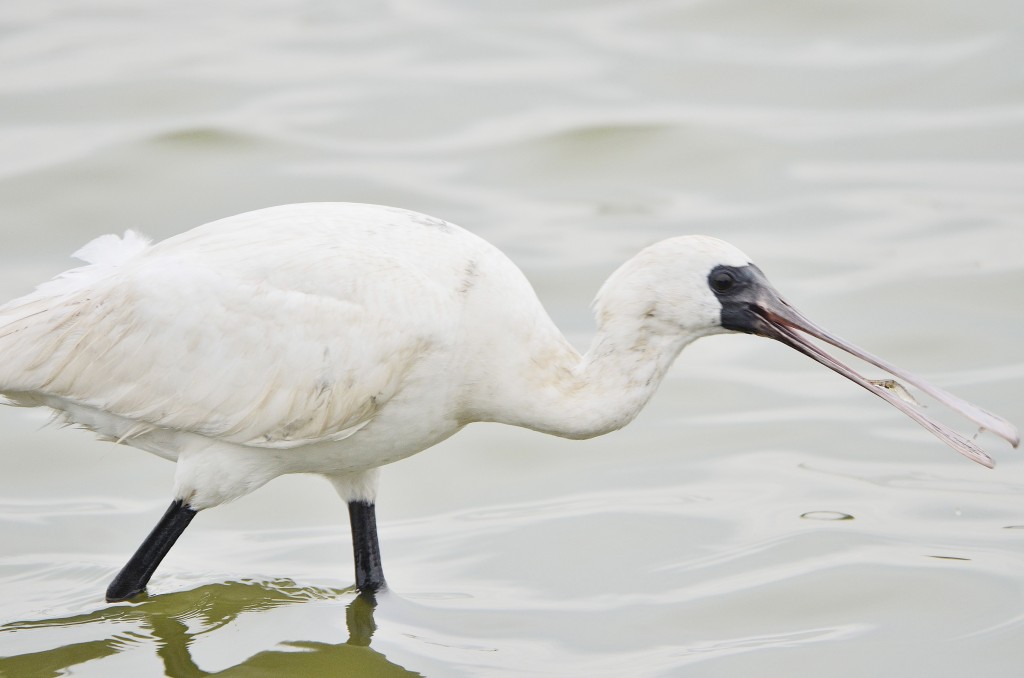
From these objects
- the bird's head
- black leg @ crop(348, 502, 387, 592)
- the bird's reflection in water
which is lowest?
the bird's reflection in water

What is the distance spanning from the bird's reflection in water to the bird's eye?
7.28 ft

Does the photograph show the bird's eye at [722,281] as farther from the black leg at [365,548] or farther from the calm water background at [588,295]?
the black leg at [365,548]

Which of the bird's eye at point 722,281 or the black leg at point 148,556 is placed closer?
the bird's eye at point 722,281

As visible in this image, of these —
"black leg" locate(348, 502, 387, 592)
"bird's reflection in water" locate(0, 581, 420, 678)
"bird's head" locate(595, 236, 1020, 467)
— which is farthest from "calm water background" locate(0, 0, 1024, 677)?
"bird's head" locate(595, 236, 1020, 467)

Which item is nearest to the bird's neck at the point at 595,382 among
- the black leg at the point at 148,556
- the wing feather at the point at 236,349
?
the wing feather at the point at 236,349

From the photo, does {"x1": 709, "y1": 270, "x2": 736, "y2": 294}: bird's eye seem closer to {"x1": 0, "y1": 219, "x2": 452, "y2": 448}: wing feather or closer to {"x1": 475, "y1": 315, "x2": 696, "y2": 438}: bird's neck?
{"x1": 475, "y1": 315, "x2": 696, "y2": 438}: bird's neck

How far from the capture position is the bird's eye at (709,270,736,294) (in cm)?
693

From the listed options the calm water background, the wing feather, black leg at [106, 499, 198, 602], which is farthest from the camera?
the calm water background

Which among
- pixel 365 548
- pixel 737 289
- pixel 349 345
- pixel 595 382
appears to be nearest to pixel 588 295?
pixel 365 548

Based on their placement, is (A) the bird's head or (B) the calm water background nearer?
(A) the bird's head

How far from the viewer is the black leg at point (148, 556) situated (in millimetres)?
7242

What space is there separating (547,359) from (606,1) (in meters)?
11.8

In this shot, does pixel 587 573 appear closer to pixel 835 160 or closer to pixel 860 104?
pixel 835 160

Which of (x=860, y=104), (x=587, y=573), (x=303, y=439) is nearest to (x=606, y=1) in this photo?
(x=860, y=104)
